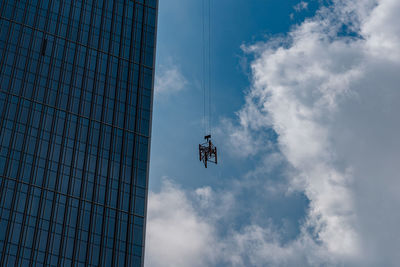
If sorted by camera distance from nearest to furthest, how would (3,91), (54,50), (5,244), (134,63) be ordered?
(5,244) → (3,91) → (54,50) → (134,63)

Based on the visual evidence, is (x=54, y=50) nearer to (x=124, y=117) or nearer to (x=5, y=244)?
(x=124, y=117)

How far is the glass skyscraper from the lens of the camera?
130m

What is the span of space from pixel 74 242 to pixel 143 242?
1663 centimetres

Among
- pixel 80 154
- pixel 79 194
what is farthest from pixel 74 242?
pixel 80 154

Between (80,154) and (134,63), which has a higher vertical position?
(134,63)

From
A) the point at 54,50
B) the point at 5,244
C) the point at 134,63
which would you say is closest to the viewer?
the point at 5,244

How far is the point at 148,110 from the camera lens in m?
161

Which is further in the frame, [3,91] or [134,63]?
[134,63]

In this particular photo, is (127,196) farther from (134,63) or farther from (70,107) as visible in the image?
(134,63)

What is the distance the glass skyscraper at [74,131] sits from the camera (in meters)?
130

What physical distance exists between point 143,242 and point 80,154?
23.4 meters

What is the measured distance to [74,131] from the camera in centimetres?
14625

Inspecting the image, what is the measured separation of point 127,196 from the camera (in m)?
146

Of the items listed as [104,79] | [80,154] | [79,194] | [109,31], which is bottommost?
[79,194]
